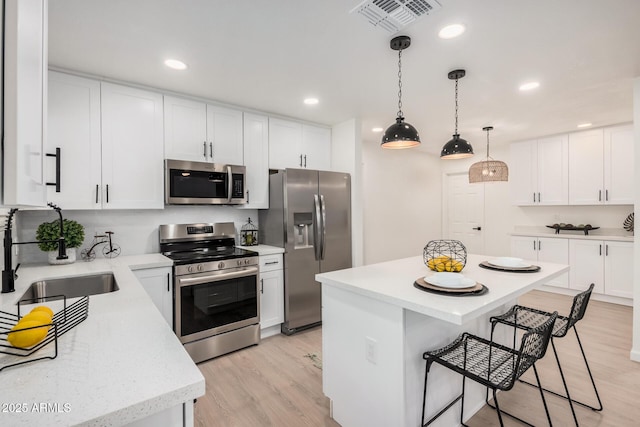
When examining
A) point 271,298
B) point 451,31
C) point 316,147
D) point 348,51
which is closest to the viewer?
point 451,31

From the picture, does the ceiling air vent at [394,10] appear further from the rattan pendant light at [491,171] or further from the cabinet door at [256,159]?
the rattan pendant light at [491,171]

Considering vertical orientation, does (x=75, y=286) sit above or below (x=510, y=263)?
below

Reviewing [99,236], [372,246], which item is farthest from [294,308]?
[372,246]

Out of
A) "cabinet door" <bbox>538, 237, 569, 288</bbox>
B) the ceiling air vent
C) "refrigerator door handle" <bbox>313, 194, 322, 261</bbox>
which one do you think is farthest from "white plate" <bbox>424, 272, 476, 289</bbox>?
"cabinet door" <bbox>538, 237, 569, 288</bbox>

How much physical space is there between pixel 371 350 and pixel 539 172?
495cm

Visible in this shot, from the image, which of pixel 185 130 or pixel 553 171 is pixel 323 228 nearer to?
pixel 185 130

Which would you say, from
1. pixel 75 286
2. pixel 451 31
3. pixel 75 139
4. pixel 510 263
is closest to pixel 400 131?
pixel 451 31

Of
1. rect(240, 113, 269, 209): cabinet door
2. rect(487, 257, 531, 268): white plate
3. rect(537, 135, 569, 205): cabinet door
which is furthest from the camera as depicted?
rect(537, 135, 569, 205): cabinet door

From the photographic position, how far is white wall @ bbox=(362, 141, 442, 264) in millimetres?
Answer: 5363

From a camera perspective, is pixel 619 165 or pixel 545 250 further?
pixel 545 250

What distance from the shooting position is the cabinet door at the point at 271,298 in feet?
10.7

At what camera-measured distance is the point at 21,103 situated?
0.59 meters

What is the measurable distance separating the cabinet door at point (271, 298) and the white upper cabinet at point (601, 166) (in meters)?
4.63

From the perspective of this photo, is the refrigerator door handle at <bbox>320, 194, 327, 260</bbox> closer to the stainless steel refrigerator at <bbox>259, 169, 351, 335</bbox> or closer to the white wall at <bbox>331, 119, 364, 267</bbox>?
the stainless steel refrigerator at <bbox>259, 169, 351, 335</bbox>
